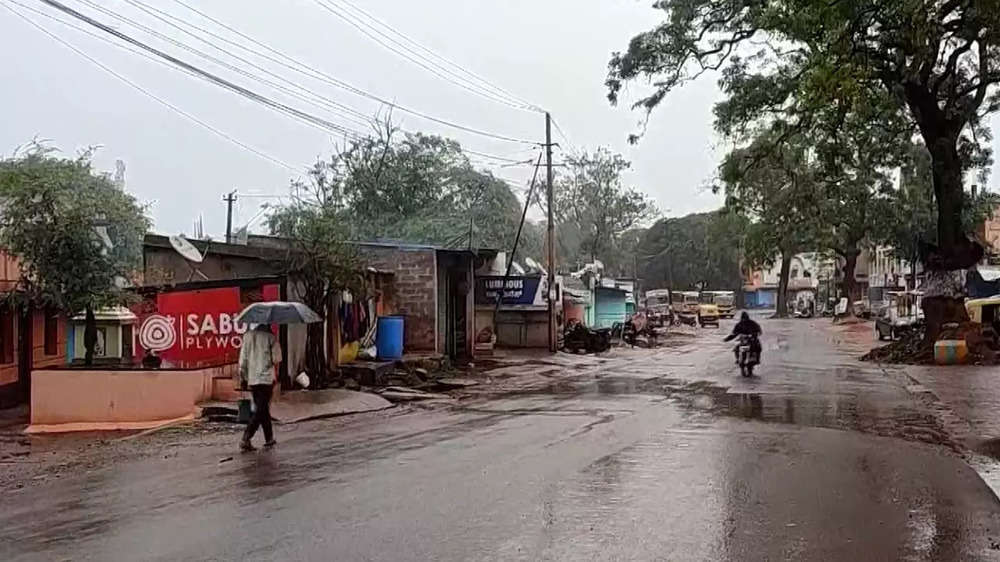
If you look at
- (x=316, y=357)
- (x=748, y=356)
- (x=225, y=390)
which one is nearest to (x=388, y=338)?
(x=316, y=357)

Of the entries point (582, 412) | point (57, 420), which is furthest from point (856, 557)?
point (57, 420)

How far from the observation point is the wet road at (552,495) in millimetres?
7684

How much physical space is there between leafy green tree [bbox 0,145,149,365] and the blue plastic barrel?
7.88 meters

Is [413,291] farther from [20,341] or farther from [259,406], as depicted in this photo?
[259,406]

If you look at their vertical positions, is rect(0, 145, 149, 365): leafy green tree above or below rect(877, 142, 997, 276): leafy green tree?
below

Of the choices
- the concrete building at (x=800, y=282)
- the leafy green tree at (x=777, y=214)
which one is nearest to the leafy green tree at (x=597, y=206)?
the leafy green tree at (x=777, y=214)

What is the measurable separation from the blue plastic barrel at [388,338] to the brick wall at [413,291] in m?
3.72

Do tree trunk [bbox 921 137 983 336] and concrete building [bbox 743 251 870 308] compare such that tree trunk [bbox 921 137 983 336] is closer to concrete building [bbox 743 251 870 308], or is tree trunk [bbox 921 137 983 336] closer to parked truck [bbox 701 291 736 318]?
parked truck [bbox 701 291 736 318]

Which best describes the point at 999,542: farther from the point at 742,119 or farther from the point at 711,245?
the point at 711,245

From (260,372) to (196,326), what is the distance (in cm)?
688

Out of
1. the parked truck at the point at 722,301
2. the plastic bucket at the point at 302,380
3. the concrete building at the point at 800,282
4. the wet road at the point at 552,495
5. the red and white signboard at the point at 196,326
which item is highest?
the concrete building at the point at 800,282

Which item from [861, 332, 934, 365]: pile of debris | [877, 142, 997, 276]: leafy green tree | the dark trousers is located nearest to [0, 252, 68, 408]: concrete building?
the dark trousers

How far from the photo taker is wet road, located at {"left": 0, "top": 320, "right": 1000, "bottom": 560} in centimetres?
768

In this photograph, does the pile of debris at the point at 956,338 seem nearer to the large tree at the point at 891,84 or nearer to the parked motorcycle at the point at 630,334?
the large tree at the point at 891,84
